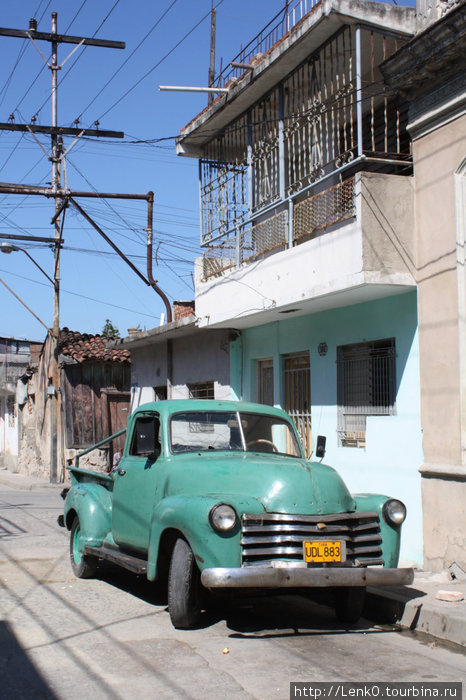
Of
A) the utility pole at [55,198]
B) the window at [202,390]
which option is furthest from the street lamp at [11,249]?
the window at [202,390]

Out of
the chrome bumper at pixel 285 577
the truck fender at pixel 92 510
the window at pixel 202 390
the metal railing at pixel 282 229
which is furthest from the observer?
the window at pixel 202 390

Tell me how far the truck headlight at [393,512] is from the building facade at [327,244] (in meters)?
2.85

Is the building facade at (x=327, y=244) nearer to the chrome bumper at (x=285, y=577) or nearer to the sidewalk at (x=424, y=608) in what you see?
the sidewalk at (x=424, y=608)

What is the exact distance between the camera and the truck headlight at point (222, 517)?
590cm

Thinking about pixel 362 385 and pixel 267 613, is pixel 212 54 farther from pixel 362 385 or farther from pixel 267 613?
pixel 267 613

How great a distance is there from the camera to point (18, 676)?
5176 millimetres

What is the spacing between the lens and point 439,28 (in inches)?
341

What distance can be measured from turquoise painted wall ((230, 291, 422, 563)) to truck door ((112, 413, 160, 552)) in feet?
11.4

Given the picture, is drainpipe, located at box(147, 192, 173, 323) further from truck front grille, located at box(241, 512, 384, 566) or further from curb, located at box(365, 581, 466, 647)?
truck front grille, located at box(241, 512, 384, 566)

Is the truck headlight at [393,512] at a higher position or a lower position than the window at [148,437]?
lower

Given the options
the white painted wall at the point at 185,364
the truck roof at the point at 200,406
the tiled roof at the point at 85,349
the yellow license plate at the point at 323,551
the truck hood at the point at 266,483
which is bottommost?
the yellow license plate at the point at 323,551

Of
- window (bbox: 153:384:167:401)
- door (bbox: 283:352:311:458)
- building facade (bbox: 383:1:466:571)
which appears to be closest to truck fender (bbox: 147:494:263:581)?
building facade (bbox: 383:1:466:571)

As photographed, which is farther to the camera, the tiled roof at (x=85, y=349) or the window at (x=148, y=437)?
the tiled roof at (x=85, y=349)

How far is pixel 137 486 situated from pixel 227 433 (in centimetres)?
103
